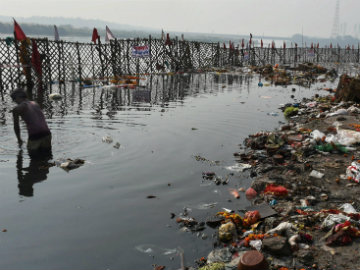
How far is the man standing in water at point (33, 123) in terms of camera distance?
23.6 feet

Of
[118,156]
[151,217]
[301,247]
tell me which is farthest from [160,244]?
[118,156]

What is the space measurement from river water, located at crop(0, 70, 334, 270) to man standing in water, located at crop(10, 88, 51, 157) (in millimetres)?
262

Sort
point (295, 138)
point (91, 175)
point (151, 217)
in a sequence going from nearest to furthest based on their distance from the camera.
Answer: point (151, 217) → point (91, 175) → point (295, 138)

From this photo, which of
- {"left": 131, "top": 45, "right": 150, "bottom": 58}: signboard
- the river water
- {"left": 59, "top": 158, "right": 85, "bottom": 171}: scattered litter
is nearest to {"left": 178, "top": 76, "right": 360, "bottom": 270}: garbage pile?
the river water

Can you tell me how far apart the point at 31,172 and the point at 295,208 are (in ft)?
16.2

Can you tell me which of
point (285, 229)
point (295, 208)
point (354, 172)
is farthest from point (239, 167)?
point (285, 229)

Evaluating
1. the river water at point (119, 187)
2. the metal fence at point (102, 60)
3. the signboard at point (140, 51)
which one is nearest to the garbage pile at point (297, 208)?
the river water at point (119, 187)

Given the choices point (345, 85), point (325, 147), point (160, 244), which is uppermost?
point (345, 85)

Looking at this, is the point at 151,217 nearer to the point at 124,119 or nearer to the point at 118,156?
the point at 118,156

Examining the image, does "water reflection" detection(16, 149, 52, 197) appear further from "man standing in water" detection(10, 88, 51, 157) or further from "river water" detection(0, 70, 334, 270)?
"man standing in water" detection(10, 88, 51, 157)

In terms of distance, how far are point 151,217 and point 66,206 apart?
1409 mm

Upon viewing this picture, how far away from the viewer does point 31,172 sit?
6.77 meters

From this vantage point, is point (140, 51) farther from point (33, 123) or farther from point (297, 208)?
point (297, 208)

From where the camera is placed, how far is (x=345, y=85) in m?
13.4
